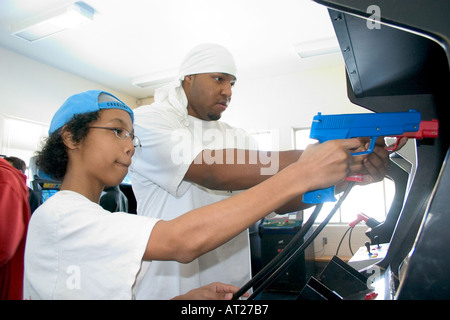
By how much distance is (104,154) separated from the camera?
0.95m

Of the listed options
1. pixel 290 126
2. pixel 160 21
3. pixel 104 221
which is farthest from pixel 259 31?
pixel 104 221

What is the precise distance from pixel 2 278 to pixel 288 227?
3.74 m

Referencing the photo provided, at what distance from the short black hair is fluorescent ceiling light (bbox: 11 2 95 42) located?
3259 millimetres

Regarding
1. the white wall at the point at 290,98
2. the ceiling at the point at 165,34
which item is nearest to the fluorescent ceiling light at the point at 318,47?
the ceiling at the point at 165,34

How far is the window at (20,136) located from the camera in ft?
15.6

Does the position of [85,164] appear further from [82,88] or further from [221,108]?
[82,88]

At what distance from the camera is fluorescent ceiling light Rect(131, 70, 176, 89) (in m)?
5.62

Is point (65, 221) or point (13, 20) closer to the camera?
point (65, 221)

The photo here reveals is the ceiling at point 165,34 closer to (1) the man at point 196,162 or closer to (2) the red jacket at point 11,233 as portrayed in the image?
(1) the man at point 196,162

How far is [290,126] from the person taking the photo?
570 centimetres

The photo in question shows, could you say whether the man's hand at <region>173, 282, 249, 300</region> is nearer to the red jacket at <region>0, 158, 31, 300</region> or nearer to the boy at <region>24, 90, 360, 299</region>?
the boy at <region>24, 90, 360, 299</region>

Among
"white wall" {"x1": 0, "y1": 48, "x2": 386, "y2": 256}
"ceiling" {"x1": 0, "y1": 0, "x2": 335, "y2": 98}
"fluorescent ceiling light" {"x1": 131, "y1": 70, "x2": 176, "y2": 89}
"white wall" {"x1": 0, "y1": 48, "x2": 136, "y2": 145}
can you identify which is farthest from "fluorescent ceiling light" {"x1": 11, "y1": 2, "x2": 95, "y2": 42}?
"fluorescent ceiling light" {"x1": 131, "y1": 70, "x2": 176, "y2": 89}
